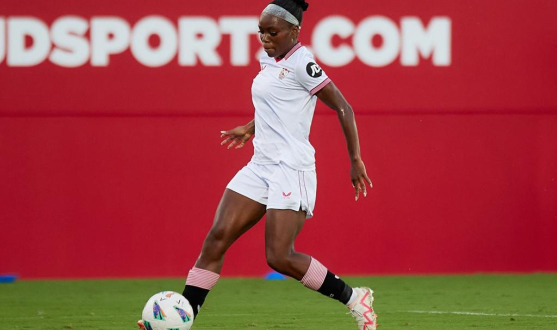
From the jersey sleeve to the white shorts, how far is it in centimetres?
48

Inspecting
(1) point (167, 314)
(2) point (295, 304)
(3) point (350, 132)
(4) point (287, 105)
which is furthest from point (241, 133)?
(2) point (295, 304)

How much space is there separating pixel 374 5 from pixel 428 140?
56.1 inches

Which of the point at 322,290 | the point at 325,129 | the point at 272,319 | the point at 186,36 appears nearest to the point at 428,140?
the point at 325,129

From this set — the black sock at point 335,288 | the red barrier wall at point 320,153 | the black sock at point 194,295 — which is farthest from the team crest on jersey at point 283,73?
the red barrier wall at point 320,153

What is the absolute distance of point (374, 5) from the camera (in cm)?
1043

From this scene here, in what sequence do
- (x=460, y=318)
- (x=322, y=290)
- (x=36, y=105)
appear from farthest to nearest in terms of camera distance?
(x=36, y=105) → (x=460, y=318) → (x=322, y=290)

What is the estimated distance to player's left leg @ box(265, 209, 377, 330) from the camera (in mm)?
6074

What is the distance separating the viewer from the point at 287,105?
20.3ft

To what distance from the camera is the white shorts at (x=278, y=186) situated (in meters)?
6.12

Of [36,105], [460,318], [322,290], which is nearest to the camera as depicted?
[322,290]

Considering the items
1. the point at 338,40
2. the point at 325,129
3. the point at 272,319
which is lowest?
the point at 272,319

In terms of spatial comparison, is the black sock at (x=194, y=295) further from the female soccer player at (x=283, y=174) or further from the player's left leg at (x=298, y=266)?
the player's left leg at (x=298, y=266)

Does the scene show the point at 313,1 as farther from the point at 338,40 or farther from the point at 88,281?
the point at 88,281

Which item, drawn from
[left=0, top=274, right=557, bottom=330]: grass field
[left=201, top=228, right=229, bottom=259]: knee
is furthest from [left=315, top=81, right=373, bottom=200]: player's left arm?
[left=0, top=274, right=557, bottom=330]: grass field
